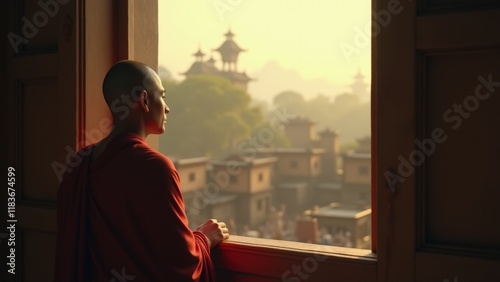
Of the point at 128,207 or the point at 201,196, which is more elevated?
the point at 128,207

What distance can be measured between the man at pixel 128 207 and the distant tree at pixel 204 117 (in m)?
24.7

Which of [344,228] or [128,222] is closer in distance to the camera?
[128,222]

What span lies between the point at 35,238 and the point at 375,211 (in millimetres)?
1399

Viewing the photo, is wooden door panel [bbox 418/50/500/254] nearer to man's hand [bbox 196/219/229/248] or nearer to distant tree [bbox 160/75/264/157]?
man's hand [bbox 196/219/229/248]

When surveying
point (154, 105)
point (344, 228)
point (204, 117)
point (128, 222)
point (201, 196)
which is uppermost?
point (204, 117)

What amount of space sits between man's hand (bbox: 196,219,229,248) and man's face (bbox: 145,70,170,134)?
0.35 metres

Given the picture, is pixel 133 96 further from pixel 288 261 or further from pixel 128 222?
pixel 288 261

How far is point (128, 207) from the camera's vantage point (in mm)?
1370

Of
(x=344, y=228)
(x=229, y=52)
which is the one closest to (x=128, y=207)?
(x=344, y=228)

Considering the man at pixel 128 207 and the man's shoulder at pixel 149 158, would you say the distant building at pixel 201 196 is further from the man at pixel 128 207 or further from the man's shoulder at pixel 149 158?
the man's shoulder at pixel 149 158

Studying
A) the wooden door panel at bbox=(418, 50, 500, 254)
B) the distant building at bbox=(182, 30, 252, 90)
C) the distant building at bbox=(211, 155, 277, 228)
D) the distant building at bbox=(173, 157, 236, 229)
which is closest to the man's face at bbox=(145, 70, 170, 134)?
the wooden door panel at bbox=(418, 50, 500, 254)

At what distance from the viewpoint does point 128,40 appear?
6.41 ft

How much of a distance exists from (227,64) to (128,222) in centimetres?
2999

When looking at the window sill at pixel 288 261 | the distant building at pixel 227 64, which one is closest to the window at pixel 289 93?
the distant building at pixel 227 64
